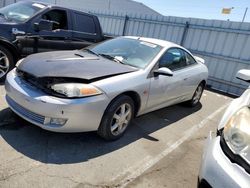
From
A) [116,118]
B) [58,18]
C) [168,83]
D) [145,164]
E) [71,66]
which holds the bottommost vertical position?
[145,164]

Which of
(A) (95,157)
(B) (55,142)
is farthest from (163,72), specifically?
(B) (55,142)

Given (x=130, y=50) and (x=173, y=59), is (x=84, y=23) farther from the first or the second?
(x=173, y=59)

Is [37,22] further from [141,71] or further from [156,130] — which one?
[156,130]

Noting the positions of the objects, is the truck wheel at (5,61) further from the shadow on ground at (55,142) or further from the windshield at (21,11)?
the shadow on ground at (55,142)

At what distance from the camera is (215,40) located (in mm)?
9328

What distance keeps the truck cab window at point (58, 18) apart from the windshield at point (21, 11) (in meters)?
0.25

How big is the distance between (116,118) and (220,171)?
6.20 feet

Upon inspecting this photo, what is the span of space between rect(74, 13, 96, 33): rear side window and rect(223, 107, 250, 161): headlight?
499cm

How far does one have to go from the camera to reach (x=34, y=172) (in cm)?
282

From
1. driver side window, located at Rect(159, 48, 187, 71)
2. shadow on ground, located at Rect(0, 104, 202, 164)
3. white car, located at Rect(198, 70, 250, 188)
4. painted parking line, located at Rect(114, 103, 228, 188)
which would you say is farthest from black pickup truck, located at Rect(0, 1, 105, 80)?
white car, located at Rect(198, 70, 250, 188)

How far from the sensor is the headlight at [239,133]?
204 centimetres

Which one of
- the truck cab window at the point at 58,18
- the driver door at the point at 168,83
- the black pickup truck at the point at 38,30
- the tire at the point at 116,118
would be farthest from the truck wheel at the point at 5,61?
the driver door at the point at 168,83

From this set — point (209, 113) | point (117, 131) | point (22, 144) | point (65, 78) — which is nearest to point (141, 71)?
point (117, 131)

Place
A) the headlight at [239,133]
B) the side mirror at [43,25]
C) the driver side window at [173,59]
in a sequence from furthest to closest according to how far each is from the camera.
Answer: the side mirror at [43,25], the driver side window at [173,59], the headlight at [239,133]
